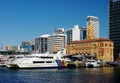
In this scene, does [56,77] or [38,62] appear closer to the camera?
[56,77]

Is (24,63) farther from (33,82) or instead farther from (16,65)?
(33,82)

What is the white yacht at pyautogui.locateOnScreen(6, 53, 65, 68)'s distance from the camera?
151 meters

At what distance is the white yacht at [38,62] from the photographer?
151250 mm

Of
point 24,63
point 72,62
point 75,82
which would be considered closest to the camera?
point 75,82

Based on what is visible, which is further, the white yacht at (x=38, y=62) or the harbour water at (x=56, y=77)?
the white yacht at (x=38, y=62)

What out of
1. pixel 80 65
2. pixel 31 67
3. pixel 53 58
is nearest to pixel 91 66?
pixel 80 65

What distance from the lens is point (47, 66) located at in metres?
158

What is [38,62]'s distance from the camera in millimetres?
155875

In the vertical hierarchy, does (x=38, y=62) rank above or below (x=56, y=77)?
above

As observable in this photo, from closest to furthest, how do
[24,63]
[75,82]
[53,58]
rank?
[75,82], [24,63], [53,58]

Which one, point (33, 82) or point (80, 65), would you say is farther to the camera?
point (80, 65)

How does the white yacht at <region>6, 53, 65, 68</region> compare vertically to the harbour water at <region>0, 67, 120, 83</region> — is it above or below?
above

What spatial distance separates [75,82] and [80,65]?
111 m

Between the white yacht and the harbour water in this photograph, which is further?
the white yacht
